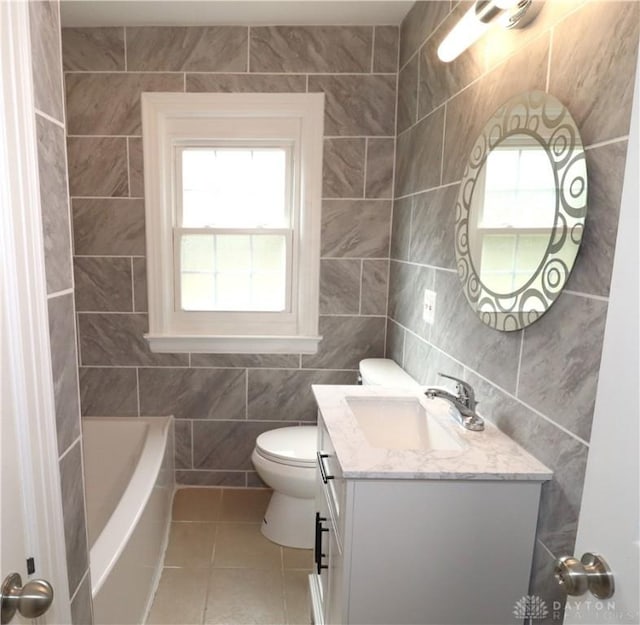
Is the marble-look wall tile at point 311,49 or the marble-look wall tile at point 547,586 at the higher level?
the marble-look wall tile at point 311,49

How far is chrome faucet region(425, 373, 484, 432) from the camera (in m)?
1.31

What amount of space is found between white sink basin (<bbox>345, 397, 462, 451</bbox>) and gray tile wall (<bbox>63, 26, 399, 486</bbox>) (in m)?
1.08

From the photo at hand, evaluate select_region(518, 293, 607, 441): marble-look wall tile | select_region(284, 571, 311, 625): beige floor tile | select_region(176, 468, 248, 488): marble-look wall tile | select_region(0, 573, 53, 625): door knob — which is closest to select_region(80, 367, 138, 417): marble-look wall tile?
select_region(176, 468, 248, 488): marble-look wall tile

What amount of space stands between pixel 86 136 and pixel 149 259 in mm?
701

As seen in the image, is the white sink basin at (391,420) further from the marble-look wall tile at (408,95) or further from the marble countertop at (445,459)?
the marble-look wall tile at (408,95)

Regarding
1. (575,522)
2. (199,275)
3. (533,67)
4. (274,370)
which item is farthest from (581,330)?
(199,275)

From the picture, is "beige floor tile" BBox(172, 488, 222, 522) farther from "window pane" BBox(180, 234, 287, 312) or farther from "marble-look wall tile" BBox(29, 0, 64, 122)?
"marble-look wall tile" BBox(29, 0, 64, 122)

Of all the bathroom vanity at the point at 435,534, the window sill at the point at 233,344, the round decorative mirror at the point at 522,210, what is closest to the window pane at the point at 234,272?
the window sill at the point at 233,344

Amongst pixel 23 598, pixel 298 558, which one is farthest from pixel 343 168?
pixel 23 598

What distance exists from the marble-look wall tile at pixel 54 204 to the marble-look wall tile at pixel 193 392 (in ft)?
5.83

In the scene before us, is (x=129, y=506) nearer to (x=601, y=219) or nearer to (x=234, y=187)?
(x=234, y=187)

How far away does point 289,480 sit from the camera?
2.09 metres

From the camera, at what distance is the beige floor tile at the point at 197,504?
2.45m

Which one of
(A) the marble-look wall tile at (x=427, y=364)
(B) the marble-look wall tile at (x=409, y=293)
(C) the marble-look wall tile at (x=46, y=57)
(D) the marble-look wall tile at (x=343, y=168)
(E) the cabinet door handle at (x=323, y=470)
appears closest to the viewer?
(C) the marble-look wall tile at (x=46, y=57)
